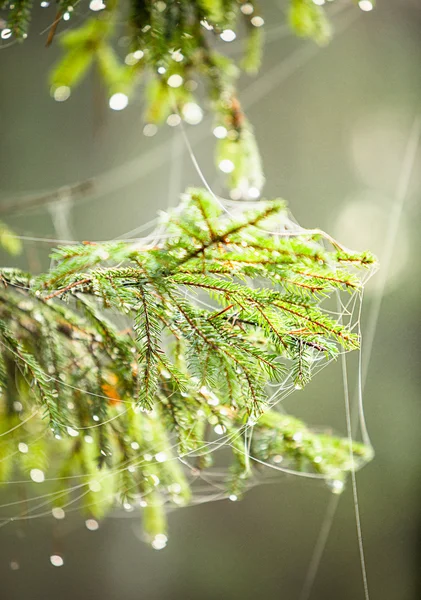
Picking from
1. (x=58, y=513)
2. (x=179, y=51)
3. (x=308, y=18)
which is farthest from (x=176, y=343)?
(x=58, y=513)

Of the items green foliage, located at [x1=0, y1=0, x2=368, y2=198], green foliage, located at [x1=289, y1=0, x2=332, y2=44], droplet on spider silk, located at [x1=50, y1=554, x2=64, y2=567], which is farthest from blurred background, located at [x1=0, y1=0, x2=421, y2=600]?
green foliage, located at [x1=289, y1=0, x2=332, y2=44]

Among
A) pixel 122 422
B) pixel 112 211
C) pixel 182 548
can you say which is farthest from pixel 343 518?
pixel 112 211

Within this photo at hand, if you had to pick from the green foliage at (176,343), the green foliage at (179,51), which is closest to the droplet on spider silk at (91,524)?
the green foliage at (176,343)

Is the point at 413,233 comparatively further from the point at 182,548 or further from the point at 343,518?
the point at 182,548

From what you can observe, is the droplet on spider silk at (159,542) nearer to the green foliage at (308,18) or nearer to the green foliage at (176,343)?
the green foliage at (176,343)

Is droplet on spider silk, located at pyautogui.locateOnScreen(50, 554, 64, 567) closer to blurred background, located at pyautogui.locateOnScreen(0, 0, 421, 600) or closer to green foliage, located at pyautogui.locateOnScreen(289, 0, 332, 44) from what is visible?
blurred background, located at pyautogui.locateOnScreen(0, 0, 421, 600)

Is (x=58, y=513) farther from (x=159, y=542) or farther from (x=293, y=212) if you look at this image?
(x=293, y=212)
